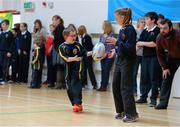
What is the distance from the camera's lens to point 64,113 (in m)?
6.80

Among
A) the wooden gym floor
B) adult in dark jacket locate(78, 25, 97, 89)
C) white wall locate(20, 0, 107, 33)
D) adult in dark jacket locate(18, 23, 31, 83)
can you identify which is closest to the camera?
the wooden gym floor

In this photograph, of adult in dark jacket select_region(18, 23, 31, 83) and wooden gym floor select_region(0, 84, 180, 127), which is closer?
wooden gym floor select_region(0, 84, 180, 127)

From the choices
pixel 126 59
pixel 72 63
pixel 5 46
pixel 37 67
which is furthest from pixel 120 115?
pixel 5 46

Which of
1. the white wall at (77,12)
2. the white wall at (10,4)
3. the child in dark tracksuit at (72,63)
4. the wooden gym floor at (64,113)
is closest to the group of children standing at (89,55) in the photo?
the child in dark tracksuit at (72,63)

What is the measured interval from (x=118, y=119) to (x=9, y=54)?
6917mm

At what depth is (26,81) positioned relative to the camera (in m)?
13.4

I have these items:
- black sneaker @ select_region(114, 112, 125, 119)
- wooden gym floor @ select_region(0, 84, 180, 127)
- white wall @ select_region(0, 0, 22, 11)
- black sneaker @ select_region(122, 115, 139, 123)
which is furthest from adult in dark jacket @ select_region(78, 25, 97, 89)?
black sneaker @ select_region(122, 115, 139, 123)

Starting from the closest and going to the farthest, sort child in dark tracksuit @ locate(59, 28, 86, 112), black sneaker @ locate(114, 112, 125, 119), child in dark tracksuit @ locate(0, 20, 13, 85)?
black sneaker @ locate(114, 112, 125, 119) → child in dark tracksuit @ locate(59, 28, 86, 112) → child in dark tracksuit @ locate(0, 20, 13, 85)

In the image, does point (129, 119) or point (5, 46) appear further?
point (5, 46)

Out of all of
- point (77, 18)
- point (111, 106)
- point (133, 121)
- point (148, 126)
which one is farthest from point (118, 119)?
point (77, 18)

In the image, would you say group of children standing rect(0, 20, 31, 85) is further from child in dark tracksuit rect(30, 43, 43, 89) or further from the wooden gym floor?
the wooden gym floor

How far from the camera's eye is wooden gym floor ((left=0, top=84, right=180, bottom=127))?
19.3 feet

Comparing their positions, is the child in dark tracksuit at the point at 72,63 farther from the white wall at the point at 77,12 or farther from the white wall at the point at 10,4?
the white wall at the point at 10,4

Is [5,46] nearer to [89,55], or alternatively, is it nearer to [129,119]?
[89,55]
